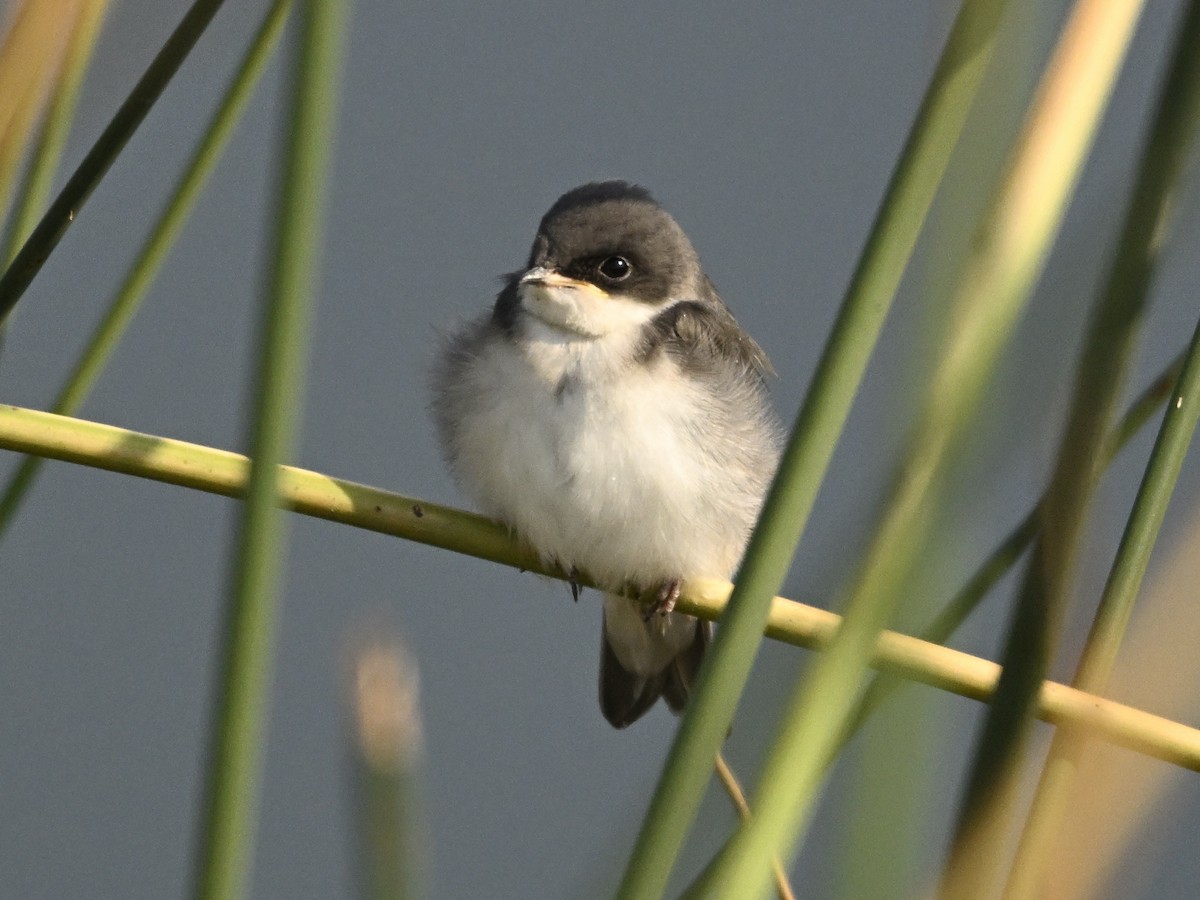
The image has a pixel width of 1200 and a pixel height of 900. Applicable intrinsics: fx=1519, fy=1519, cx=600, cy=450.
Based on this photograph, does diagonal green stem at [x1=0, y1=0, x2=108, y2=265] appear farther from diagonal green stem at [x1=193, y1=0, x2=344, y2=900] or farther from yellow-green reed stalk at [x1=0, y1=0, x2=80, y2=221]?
diagonal green stem at [x1=193, y1=0, x2=344, y2=900]

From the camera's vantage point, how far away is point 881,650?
1.15 m

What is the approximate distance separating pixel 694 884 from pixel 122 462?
73 cm

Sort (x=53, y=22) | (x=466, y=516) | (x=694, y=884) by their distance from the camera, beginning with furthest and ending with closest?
1. (x=466, y=516)
2. (x=53, y=22)
3. (x=694, y=884)

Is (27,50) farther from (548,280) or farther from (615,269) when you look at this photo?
(615,269)

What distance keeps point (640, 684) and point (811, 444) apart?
210 centimetres

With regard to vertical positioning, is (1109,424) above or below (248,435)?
above

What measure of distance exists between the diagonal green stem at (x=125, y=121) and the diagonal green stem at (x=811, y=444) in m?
0.64

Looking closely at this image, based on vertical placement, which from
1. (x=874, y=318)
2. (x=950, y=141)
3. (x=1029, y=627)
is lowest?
(x=1029, y=627)

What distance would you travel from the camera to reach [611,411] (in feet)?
7.91

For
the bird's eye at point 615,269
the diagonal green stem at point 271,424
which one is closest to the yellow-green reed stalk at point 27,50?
the diagonal green stem at point 271,424

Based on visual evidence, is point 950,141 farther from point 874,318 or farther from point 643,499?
point 643,499

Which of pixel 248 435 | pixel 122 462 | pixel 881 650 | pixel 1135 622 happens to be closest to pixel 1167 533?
pixel 1135 622

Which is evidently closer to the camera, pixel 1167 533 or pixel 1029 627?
pixel 1029 627

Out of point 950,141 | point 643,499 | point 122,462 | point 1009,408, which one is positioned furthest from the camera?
point 643,499
